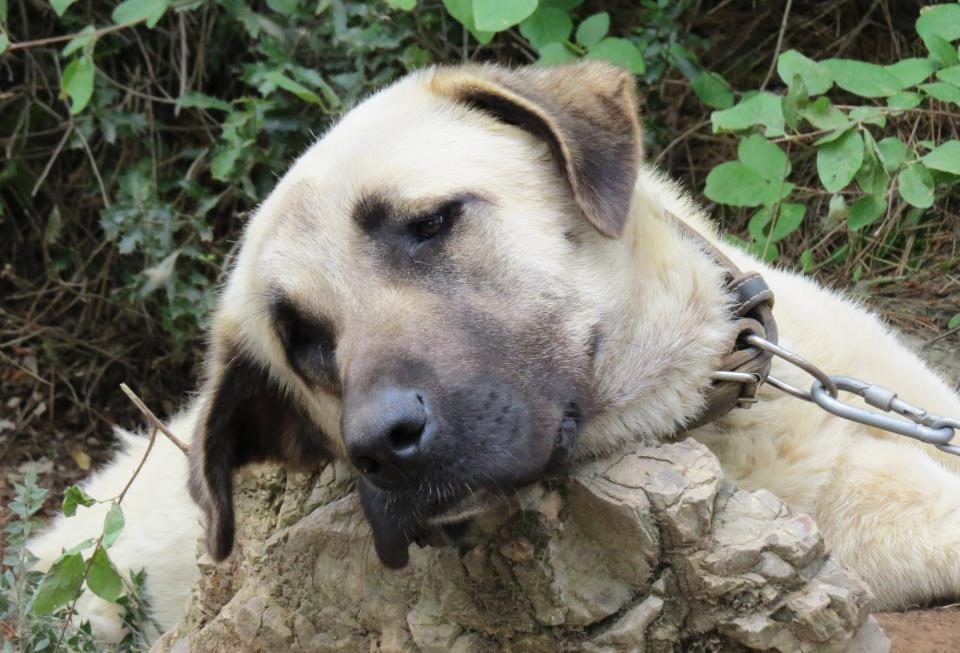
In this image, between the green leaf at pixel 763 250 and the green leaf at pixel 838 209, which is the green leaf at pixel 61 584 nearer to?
the green leaf at pixel 763 250

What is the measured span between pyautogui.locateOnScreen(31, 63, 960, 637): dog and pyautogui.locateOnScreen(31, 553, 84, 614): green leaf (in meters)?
0.42

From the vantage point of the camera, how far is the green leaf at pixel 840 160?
3.90 metres

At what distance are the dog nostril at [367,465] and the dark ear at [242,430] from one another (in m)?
0.74

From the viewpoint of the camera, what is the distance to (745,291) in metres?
3.16

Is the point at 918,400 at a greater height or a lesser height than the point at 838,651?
lesser

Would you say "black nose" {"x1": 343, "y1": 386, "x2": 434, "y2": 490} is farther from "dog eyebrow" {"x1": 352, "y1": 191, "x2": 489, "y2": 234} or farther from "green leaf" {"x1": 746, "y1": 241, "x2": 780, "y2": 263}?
"green leaf" {"x1": 746, "y1": 241, "x2": 780, "y2": 263}

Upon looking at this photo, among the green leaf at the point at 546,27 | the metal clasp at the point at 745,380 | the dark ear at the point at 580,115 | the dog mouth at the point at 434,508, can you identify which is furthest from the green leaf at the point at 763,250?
the dog mouth at the point at 434,508

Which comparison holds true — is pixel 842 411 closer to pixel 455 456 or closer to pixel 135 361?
pixel 455 456

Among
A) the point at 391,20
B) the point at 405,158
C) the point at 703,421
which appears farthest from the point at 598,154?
the point at 391,20

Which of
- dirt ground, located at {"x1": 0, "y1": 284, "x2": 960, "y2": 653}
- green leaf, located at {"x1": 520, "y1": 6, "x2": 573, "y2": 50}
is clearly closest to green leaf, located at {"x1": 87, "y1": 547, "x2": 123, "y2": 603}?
dirt ground, located at {"x1": 0, "y1": 284, "x2": 960, "y2": 653}

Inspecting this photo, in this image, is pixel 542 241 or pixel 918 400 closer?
pixel 542 241

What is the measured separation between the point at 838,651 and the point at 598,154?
137 centimetres

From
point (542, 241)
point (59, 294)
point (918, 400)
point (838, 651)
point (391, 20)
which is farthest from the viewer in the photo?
point (59, 294)

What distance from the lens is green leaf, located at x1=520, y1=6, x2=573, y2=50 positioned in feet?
15.9
